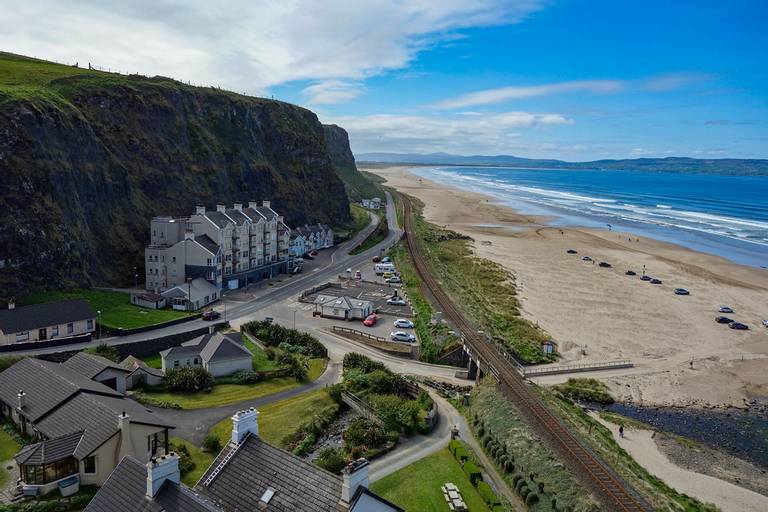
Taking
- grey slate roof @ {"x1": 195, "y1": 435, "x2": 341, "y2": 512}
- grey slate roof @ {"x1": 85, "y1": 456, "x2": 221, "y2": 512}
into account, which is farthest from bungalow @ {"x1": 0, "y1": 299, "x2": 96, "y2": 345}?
grey slate roof @ {"x1": 195, "y1": 435, "x2": 341, "y2": 512}

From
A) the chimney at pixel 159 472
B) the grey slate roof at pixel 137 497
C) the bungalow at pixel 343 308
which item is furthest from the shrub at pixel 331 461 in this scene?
the bungalow at pixel 343 308

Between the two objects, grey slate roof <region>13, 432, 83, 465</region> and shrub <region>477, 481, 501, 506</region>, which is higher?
grey slate roof <region>13, 432, 83, 465</region>

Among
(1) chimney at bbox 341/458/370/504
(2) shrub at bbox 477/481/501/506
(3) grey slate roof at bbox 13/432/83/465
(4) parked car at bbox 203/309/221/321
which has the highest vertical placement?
(1) chimney at bbox 341/458/370/504

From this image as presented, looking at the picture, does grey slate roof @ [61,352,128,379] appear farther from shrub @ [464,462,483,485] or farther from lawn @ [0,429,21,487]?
shrub @ [464,462,483,485]

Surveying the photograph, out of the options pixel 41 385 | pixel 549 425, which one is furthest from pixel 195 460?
pixel 549 425

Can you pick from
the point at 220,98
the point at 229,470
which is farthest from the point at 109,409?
the point at 220,98

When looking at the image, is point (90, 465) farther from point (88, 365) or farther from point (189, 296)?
point (189, 296)

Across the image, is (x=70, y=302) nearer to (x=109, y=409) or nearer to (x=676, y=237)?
(x=109, y=409)
